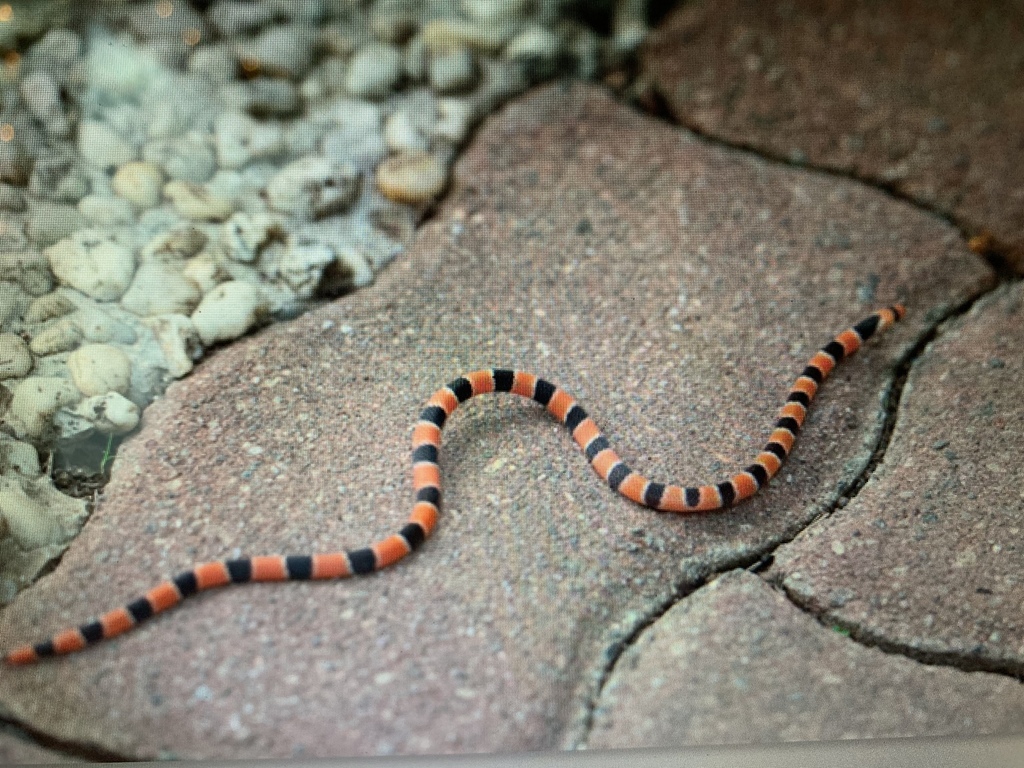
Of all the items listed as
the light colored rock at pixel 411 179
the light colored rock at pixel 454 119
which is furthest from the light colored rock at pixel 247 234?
the light colored rock at pixel 454 119

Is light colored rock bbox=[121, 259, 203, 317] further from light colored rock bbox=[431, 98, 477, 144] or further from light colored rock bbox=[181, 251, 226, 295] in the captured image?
light colored rock bbox=[431, 98, 477, 144]

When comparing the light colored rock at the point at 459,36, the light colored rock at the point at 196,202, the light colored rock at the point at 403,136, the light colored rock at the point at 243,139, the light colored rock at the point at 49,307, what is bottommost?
the light colored rock at the point at 49,307

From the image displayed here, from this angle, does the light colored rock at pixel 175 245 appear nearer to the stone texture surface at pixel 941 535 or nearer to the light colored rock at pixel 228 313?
the light colored rock at pixel 228 313

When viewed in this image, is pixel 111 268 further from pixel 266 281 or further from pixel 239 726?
pixel 239 726

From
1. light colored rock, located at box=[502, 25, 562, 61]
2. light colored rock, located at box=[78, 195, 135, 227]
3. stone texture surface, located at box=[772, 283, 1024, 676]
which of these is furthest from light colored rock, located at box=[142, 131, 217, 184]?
stone texture surface, located at box=[772, 283, 1024, 676]

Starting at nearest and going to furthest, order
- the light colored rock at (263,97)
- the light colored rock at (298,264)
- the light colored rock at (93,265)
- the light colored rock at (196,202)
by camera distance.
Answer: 1. the light colored rock at (93,265)
2. the light colored rock at (298,264)
3. the light colored rock at (196,202)
4. the light colored rock at (263,97)

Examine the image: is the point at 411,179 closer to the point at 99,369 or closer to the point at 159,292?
the point at 159,292
